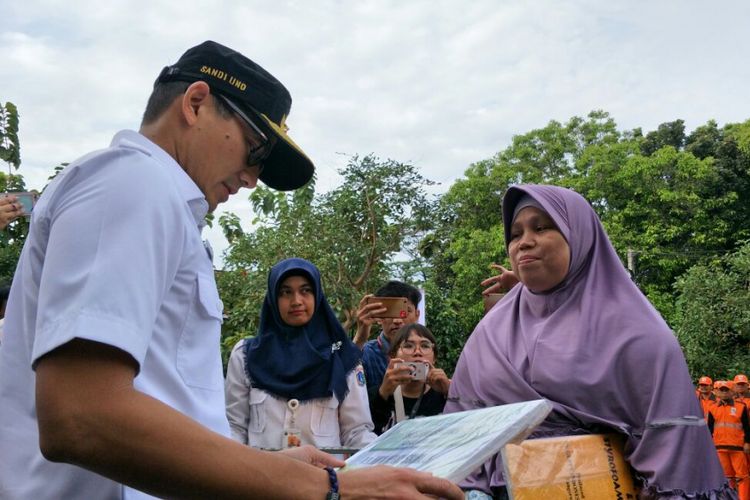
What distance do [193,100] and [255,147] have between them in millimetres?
178

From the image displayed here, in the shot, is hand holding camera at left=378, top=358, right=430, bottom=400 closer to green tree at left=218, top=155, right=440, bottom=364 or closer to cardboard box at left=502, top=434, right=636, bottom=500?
cardboard box at left=502, top=434, right=636, bottom=500

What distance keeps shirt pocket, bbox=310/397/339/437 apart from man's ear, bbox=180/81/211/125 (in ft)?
8.99

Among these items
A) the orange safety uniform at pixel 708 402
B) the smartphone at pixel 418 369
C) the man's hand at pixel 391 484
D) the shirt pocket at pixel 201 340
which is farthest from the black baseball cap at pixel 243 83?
the orange safety uniform at pixel 708 402

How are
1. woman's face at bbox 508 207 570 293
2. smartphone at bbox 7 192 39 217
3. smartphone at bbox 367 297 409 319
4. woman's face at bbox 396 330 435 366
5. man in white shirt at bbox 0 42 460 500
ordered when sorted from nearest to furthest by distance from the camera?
man in white shirt at bbox 0 42 460 500
woman's face at bbox 508 207 570 293
smartphone at bbox 7 192 39 217
woman's face at bbox 396 330 435 366
smartphone at bbox 367 297 409 319

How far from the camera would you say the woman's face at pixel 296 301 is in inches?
171

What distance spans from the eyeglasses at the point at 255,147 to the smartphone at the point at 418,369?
87.9 inches

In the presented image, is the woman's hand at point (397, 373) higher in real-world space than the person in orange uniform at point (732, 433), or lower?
higher

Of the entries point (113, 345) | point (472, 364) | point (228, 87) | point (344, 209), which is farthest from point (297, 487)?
point (344, 209)

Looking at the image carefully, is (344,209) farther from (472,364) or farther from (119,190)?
(119,190)

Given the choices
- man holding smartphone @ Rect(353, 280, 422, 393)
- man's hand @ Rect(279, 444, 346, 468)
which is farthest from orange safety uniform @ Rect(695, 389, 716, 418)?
man's hand @ Rect(279, 444, 346, 468)

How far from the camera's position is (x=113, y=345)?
1070 millimetres

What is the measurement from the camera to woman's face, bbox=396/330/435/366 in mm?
4586

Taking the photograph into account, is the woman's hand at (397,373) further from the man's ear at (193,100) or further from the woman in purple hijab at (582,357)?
the man's ear at (193,100)

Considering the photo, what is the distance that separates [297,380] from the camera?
4.11 m
